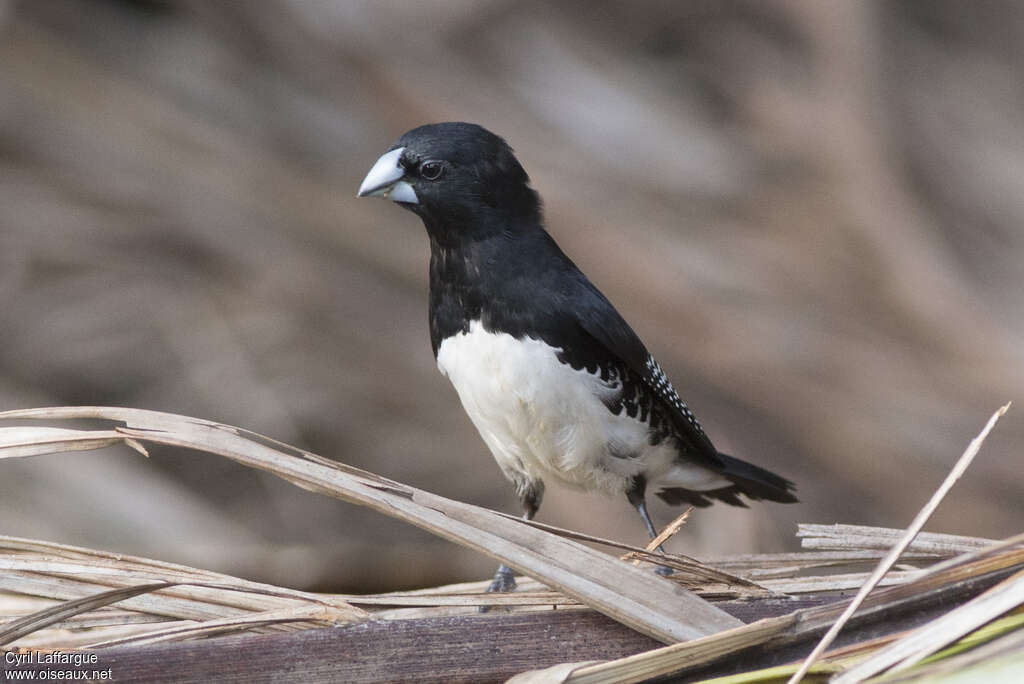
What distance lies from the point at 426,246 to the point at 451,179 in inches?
73.9

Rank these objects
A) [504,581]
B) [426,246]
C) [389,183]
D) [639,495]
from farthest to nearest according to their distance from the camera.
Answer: [426,246], [639,495], [504,581], [389,183]

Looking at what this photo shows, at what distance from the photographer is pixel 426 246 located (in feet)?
12.7

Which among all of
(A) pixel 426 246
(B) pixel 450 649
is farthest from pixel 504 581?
(A) pixel 426 246

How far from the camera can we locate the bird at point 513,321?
1988 millimetres

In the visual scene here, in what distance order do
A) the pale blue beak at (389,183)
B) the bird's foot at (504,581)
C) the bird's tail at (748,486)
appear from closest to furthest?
the pale blue beak at (389,183), the bird's foot at (504,581), the bird's tail at (748,486)

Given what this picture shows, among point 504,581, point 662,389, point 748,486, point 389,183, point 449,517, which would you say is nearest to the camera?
point 449,517

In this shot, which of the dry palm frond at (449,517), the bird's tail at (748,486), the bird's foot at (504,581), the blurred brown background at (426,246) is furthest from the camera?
the blurred brown background at (426,246)

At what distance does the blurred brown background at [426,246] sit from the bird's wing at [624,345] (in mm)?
1332

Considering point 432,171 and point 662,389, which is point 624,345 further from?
point 432,171

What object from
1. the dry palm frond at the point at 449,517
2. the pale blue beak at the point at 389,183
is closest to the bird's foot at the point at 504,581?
the pale blue beak at the point at 389,183

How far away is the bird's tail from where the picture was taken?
2.42 meters

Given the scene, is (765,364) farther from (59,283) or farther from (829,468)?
(59,283)

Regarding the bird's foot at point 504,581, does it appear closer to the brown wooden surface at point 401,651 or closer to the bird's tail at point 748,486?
the bird's tail at point 748,486

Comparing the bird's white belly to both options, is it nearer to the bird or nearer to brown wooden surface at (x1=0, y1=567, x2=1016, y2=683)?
the bird
